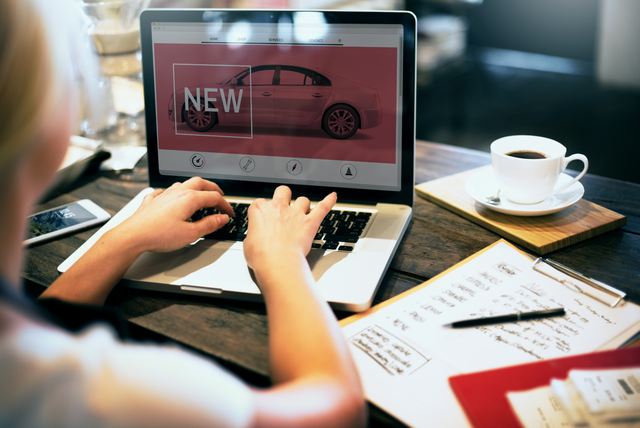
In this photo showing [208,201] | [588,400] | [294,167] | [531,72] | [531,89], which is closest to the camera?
[588,400]

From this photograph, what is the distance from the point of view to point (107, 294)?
2.33 feet

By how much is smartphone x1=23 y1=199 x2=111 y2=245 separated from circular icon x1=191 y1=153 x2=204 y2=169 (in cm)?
21

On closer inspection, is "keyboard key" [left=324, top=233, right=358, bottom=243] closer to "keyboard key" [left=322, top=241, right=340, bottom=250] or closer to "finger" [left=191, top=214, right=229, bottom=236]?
"keyboard key" [left=322, top=241, right=340, bottom=250]

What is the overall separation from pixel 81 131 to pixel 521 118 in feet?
10.0

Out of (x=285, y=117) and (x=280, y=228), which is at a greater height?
(x=285, y=117)

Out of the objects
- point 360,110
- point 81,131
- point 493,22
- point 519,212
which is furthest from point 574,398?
point 493,22

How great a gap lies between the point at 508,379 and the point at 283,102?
24.4 inches

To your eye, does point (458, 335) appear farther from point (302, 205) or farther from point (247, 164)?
point (247, 164)

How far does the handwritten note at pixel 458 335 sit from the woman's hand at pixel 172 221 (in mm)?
311

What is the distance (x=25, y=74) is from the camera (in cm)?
35

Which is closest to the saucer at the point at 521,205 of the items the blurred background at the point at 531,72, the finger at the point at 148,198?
the finger at the point at 148,198

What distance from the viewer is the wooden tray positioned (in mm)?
799

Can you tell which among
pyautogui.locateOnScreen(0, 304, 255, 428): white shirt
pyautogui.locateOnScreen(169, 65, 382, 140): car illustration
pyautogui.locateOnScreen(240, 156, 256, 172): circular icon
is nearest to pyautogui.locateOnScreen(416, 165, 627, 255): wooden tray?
pyautogui.locateOnScreen(169, 65, 382, 140): car illustration

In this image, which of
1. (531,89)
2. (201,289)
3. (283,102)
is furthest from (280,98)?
(531,89)
